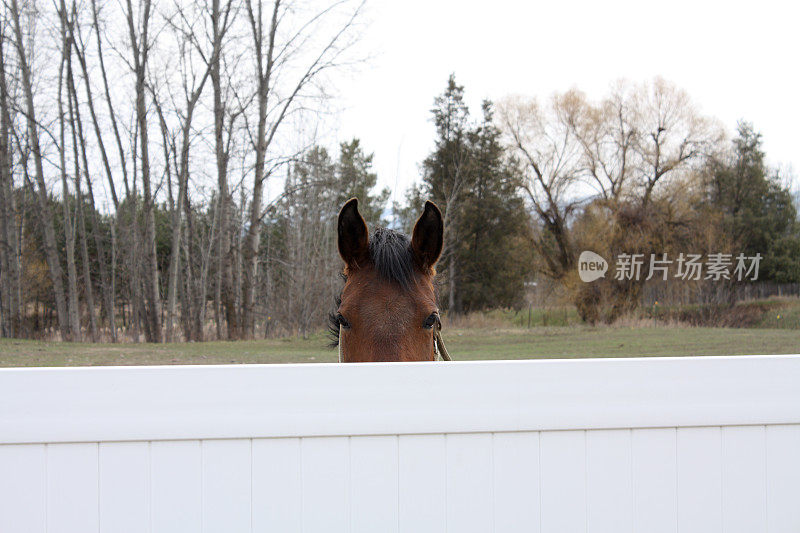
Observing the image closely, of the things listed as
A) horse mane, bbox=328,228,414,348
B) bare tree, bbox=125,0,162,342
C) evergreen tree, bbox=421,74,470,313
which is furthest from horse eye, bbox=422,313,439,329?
evergreen tree, bbox=421,74,470,313

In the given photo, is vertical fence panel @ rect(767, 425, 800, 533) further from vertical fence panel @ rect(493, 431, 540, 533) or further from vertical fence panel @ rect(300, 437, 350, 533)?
vertical fence panel @ rect(300, 437, 350, 533)

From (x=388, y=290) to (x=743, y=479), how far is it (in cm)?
118

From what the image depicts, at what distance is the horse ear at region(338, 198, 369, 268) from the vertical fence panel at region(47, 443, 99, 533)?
1144mm

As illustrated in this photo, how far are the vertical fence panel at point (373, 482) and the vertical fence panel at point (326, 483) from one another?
2 centimetres

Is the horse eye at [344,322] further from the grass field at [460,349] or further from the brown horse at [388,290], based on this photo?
the grass field at [460,349]

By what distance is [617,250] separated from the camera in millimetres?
21594

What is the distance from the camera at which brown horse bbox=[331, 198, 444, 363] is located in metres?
1.91

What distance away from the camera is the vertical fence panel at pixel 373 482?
126 cm

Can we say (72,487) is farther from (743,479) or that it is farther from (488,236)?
(488,236)

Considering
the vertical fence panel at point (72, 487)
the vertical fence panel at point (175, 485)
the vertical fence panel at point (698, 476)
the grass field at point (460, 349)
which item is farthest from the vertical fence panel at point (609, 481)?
the grass field at point (460, 349)

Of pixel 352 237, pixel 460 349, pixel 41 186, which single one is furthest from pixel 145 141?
pixel 352 237

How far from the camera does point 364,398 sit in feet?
4.12

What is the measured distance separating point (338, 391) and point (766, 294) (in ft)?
91.7

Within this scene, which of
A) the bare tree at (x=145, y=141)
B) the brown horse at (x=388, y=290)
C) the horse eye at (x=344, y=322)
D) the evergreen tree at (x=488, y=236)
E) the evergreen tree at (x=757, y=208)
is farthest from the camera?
the evergreen tree at (x=488, y=236)
